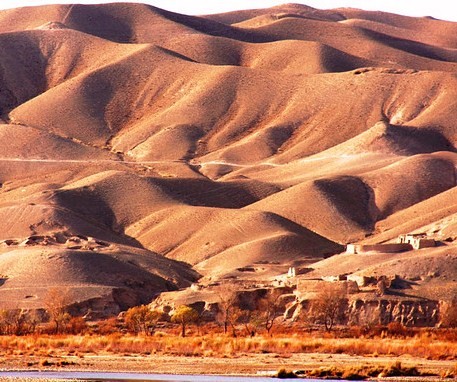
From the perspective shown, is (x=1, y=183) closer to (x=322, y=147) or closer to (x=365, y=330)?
(x=322, y=147)

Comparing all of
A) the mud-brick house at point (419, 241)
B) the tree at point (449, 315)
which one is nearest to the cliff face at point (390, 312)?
the tree at point (449, 315)

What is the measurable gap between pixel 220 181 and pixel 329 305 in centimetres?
6646

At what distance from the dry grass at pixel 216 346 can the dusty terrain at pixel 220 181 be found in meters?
22.6

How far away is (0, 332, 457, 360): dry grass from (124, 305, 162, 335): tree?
12.7 m

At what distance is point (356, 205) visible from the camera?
460ft

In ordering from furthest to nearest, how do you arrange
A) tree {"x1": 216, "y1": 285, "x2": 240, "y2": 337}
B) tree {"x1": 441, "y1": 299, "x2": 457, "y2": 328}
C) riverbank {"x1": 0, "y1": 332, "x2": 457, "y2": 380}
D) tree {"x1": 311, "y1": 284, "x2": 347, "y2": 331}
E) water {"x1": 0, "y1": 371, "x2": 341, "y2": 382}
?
tree {"x1": 216, "y1": 285, "x2": 240, "y2": 337}, tree {"x1": 311, "y1": 284, "x2": 347, "y2": 331}, tree {"x1": 441, "y1": 299, "x2": 457, "y2": 328}, riverbank {"x1": 0, "y1": 332, "x2": 457, "y2": 380}, water {"x1": 0, "y1": 371, "x2": 341, "y2": 382}

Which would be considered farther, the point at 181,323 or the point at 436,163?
the point at 436,163

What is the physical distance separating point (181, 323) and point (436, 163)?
65607 millimetres

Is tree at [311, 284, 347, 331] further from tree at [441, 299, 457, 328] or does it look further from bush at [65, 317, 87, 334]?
bush at [65, 317, 87, 334]

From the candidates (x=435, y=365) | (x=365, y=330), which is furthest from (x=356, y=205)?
(x=435, y=365)

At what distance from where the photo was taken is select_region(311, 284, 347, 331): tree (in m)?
87.1

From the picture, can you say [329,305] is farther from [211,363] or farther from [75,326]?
[211,363]

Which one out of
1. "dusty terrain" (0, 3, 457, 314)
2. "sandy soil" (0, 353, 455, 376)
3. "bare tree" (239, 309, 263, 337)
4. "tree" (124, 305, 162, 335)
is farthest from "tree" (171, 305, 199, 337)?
"sandy soil" (0, 353, 455, 376)

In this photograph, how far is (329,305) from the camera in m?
87.2
